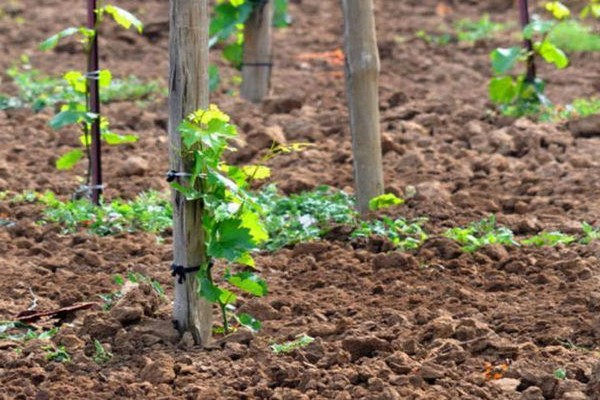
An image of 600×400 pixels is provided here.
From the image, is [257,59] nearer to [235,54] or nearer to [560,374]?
[235,54]

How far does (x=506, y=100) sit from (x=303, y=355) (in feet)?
13.9

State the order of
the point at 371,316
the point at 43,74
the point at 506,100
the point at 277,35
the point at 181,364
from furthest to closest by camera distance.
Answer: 1. the point at 277,35
2. the point at 43,74
3. the point at 506,100
4. the point at 371,316
5. the point at 181,364

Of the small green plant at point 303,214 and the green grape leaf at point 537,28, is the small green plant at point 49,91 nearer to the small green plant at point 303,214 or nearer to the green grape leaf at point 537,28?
the small green plant at point 303,214

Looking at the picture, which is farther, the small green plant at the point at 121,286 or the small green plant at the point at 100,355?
the small green plant at the point at 121,286

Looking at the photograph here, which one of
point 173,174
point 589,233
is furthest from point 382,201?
point 173,174

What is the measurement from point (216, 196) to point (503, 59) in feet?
13.4

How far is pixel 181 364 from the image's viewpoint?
16.2ft

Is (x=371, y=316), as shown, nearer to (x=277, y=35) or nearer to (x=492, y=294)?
(x=492, y=294)

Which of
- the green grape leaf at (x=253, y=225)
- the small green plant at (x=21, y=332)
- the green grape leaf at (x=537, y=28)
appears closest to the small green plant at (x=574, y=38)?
the green grape leaf at (x=537, y=28)

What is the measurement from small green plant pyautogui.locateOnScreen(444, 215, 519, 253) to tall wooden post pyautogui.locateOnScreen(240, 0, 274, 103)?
314cm

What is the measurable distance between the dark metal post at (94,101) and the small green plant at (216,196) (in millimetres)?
1930

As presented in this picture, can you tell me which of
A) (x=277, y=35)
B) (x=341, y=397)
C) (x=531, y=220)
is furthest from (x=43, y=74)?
(x=341, y=397)

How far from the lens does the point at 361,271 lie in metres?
6.04

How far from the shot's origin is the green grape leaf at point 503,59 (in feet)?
28.0
